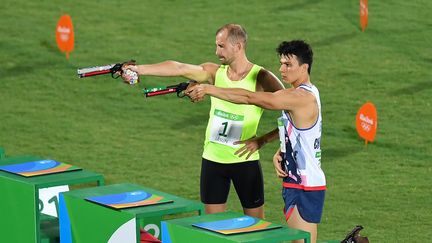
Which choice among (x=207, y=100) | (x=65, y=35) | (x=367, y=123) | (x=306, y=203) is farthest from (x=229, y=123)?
(x=65, y=35)

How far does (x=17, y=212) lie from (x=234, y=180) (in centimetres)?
186

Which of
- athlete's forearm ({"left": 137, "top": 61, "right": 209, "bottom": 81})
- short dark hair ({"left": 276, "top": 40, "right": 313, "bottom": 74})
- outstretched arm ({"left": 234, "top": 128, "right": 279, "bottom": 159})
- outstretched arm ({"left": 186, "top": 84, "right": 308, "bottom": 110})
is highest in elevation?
short dark hair ({"left": 276, "top": 40, "right": 313, "bottom": 74})

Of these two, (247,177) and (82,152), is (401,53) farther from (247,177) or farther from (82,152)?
(247,177)

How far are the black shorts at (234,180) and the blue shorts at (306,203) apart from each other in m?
1.03

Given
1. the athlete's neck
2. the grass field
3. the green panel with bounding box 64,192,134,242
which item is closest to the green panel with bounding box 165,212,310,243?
the green panel with bounding box 64,192,134,242

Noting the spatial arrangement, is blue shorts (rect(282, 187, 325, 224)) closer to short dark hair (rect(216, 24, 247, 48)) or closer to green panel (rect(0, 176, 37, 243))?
short dark hair (rect(216, 24, 247, 48))

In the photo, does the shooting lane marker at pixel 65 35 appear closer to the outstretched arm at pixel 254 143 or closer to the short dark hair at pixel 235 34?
the short dark hair at pixel 235 34

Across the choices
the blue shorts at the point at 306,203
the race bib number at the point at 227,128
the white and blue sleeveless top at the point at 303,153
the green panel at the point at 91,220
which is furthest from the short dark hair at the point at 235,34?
the green panel at the point at 91,220

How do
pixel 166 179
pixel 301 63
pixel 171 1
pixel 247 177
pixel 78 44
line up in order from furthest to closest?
pixel 171 1, pixel 78 44, pixel 166 179, pixel 247 177, pixel 301 63

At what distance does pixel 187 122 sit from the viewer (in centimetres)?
1647

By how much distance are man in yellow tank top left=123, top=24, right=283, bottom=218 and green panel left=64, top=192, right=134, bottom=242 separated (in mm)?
1510

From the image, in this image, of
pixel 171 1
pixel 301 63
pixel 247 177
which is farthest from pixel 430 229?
pixel 171 1

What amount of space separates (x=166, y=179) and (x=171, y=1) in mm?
7168

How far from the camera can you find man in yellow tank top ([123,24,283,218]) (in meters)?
10.2
